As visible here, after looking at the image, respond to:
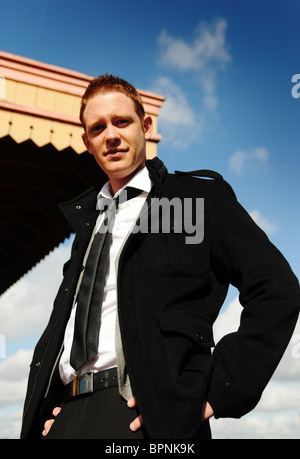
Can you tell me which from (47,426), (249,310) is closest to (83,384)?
(47,426)

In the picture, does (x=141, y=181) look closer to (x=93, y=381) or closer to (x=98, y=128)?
(x=98, y=128)

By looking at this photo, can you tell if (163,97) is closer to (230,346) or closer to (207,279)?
(207,279)

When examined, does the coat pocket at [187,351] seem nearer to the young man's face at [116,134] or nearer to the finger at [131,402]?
the finger at [131,402]

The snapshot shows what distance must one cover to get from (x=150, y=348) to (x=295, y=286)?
24.1 inches

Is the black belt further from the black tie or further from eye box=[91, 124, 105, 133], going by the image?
eye box=[91, 124, 105, 133]

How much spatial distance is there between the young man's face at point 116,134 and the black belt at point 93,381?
1.00 m

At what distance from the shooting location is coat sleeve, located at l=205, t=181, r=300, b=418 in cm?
147

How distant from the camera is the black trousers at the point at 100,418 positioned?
1468mm

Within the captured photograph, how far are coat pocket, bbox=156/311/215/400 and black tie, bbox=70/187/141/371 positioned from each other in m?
0.31

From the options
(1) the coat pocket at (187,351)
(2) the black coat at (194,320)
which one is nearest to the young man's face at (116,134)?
(2) the black coat at (194,320)

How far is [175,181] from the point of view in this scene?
207cm

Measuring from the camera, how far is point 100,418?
4.91 feet

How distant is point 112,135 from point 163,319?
1.00m
